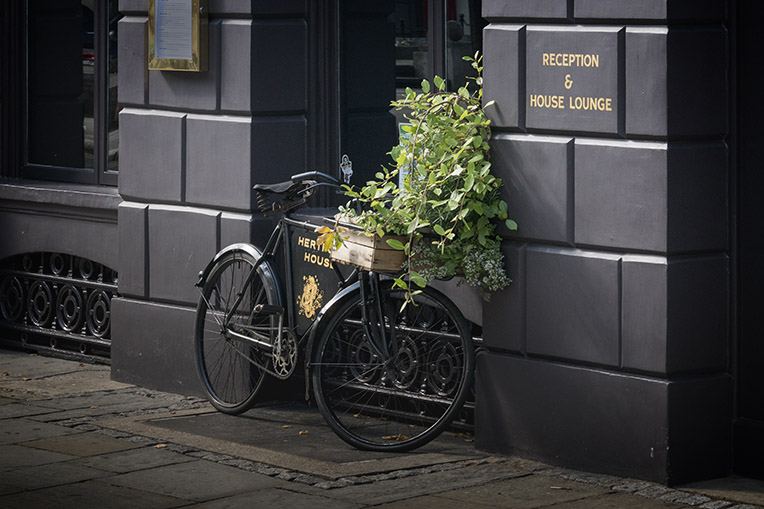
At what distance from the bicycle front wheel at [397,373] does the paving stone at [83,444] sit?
3.36 ft

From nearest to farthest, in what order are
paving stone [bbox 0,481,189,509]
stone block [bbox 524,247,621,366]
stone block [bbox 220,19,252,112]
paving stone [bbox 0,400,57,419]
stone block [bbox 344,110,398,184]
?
paving stone [bbox 0,481,189,509] → stone block [bbox 524,247,621,366] → paving stone [bbox 0,400,57,419] → stone block [bbox 220,19,252,112] → stone block [bbox 344,110,398,184]

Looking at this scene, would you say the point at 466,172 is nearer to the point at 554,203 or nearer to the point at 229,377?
the point at 554,203

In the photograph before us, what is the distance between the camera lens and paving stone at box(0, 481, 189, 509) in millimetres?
5621

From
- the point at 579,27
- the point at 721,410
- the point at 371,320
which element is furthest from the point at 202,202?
the point at 721,410

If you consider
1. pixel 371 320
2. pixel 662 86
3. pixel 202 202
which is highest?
pixel 662 86

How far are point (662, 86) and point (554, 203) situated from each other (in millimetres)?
780

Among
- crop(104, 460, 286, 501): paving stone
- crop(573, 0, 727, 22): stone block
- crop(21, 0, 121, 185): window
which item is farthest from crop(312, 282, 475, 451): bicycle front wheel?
crop(21, 0, 121, 185): window

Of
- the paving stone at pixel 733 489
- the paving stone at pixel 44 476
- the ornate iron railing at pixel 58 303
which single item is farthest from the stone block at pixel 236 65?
the paving stone at pixel 733 489

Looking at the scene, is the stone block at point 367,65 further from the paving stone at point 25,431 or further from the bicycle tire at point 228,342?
the paving stone at point 25,431

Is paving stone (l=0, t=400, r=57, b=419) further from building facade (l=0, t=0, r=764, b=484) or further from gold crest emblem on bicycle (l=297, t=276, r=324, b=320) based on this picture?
gold crest emblem on bicycle (l=297, t=276, r=324, b=320)

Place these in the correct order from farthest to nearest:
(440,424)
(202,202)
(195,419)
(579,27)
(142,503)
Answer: (202,202)
(195,419)
(440,424)
(579,27)
(142,503)

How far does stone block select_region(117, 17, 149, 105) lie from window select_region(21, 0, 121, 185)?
2.66ft

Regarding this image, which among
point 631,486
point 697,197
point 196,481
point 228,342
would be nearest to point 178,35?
point 228,342

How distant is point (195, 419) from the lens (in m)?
7.38
